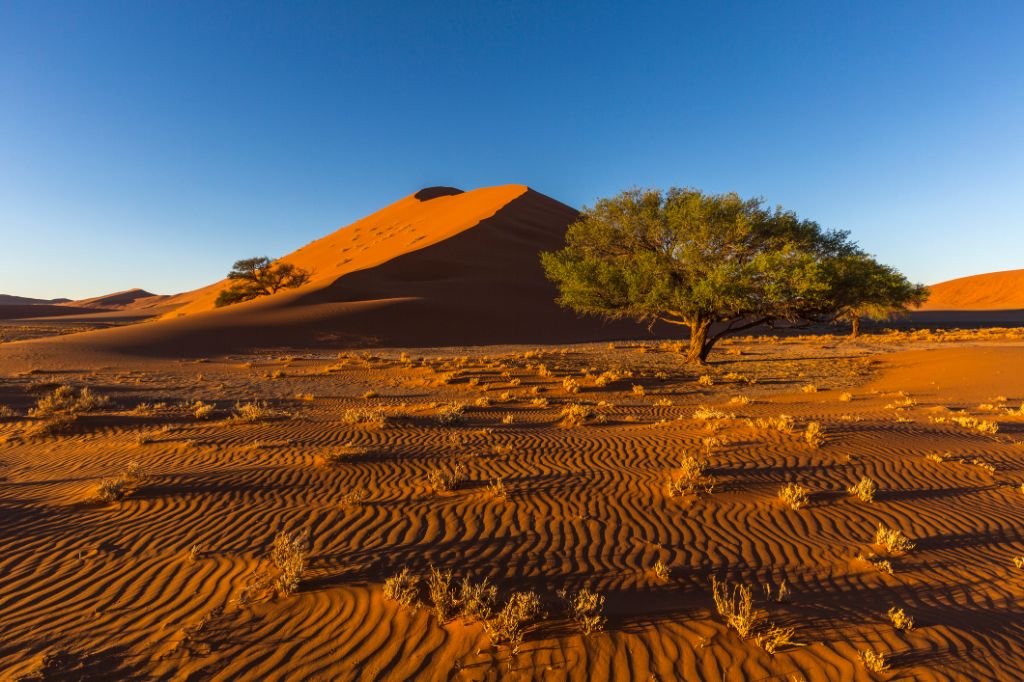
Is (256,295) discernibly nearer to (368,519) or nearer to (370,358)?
(370,358)

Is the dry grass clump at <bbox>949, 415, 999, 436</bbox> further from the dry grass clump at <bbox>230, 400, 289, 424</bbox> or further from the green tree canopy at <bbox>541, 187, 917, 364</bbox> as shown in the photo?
the dry grass clump at <bbox>230, 400, 289, 424</bbox>

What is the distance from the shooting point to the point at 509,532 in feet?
19.1

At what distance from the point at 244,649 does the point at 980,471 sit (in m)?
11.1

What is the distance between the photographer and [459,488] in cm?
741

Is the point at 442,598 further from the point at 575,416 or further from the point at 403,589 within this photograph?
the point at 575,416

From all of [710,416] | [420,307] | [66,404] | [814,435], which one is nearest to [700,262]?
[710,416]

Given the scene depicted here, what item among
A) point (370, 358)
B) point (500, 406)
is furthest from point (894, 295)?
point (370, 358)

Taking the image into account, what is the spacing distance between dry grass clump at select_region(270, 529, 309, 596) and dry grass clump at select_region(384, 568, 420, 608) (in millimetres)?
820

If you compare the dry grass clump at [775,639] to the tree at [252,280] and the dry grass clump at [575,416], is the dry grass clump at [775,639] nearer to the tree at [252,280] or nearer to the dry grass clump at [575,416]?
the dry grass clump at [575,416]

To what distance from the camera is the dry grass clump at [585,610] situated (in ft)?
12.8

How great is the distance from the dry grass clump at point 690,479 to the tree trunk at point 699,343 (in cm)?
1652

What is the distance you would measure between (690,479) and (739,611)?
11.0ft

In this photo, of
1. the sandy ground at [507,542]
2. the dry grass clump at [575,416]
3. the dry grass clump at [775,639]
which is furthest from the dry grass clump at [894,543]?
the dry grass clump at [575,416]

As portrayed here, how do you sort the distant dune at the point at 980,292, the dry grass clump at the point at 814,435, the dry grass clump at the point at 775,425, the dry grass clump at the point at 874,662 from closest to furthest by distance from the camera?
the dry grass clump at the point at 874,662
the dry grass clump at the point at 814,435
the dry grass clump at the point at 775,425
the distant dune at the point at 980,292
